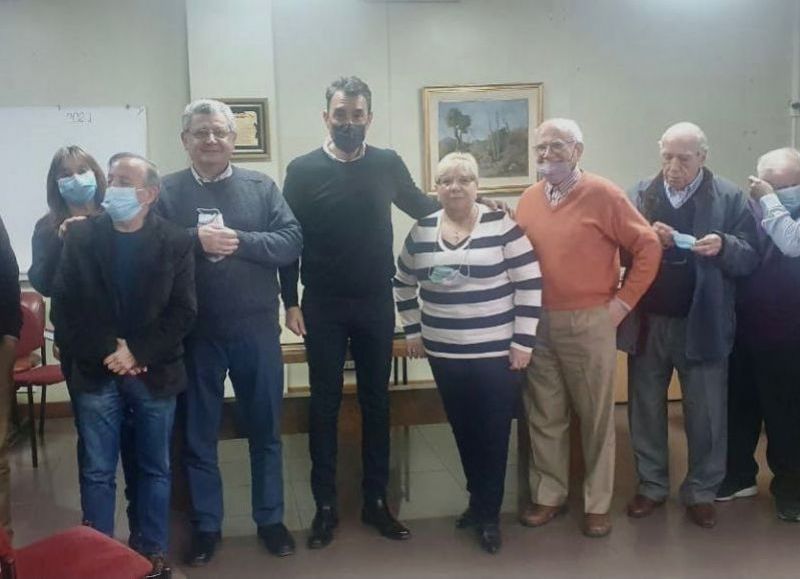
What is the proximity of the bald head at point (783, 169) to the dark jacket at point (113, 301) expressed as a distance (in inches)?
85.3

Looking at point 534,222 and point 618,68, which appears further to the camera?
point 618,68

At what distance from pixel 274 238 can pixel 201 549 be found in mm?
1109

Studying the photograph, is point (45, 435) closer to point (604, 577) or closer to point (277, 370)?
point (277, 370)

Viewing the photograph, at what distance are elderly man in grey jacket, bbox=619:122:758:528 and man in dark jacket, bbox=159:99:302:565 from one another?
4.47ft

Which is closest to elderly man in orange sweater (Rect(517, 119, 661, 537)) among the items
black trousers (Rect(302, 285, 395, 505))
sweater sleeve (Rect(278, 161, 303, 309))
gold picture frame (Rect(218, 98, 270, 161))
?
black trousers (Rect(302, 285, 395, 505))

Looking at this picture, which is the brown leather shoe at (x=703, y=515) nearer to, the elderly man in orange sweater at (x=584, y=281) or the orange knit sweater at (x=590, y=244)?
the elderly man in orange sweater at (x=584, y=281)

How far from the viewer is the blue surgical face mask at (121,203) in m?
2.54

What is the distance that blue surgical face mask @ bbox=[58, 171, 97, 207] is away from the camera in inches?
106

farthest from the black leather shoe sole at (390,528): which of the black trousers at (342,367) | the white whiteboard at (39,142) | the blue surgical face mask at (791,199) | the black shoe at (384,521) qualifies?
the white whiteboard at (39,142)

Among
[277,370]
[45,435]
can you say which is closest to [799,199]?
[277,370]

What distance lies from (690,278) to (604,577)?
3.67 feet

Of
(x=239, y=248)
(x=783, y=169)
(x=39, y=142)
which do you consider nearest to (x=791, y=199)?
(x=783, y=169)

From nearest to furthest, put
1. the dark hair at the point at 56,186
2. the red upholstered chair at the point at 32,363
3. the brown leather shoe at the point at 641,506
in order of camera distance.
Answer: the dark hair at the point at 56,186, the brown leather shoe at the point at 641,506, the red upholstered chair at the point at 32,363

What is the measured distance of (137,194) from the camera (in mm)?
2557
